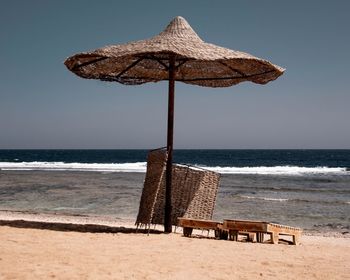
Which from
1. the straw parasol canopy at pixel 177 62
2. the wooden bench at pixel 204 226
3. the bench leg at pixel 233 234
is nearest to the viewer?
the straw parasol canopy at pixel 177 62

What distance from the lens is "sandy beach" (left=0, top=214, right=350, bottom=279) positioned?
15.9 feet

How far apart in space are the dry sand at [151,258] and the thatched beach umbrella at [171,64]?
1.47m

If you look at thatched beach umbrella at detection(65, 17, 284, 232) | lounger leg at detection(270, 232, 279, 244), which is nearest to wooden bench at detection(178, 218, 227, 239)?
thatched beach umbrella at detection(65, 17, 284, 232)

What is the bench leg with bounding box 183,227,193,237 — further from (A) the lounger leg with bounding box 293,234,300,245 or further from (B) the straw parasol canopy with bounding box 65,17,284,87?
(B) the straw parasol canopy with bounding box 65,17,284,87

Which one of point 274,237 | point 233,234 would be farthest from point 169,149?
point 274,237

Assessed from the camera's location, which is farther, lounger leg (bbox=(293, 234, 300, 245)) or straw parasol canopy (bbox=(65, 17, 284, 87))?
lounger leg (bbox=(293, 234, 300, 245))

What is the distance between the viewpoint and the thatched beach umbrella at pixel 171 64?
23.8 feet

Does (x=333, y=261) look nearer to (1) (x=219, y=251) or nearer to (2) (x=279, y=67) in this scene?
(1) (x=219, y=251)

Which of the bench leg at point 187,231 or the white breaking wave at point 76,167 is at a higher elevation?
the bench leg at point 187,231

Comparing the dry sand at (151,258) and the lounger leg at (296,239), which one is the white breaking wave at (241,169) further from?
the dry sand at (151,258)

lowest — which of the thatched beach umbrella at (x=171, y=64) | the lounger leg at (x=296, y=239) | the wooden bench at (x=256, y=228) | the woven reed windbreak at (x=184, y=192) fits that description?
the lounger leg at (x=296, y=239)

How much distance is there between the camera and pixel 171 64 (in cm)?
795

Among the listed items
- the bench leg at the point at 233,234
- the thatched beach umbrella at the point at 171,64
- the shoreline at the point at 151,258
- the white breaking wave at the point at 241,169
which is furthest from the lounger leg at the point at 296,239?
the white breaking wave at the point at 241,169

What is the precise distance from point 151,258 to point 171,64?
3.71 meters
